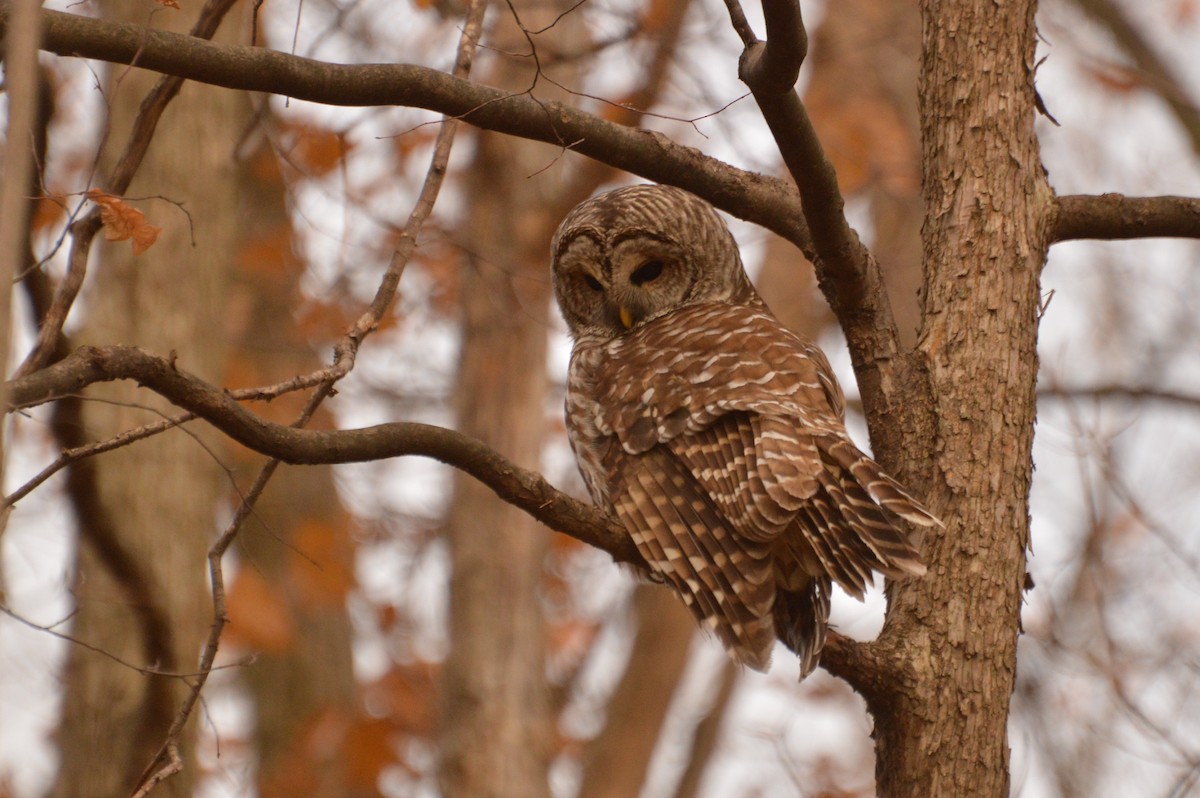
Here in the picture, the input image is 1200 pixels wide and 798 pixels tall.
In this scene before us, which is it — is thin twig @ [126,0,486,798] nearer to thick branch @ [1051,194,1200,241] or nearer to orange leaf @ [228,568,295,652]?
thick branch @ [1051,194,1200,241]

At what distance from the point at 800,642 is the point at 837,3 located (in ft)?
29.4

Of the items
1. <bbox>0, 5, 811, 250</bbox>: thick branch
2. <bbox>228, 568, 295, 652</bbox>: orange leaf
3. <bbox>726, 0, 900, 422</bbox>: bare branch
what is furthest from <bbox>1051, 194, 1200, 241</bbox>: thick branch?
<bbox>228, 568, 295, 652</bbox>: orange leaf

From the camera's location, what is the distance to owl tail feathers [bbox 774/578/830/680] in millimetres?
3725

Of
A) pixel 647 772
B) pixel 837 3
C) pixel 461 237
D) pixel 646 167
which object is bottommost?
pixel 646 167

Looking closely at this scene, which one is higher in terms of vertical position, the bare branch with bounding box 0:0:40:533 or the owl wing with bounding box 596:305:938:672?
the owl wing with bounding box 596:305:938:672

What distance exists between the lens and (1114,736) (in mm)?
6594

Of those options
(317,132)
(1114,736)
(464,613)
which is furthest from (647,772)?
(317,132)

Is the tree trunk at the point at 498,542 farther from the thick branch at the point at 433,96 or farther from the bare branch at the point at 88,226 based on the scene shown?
the thick branch at the point at 433,96

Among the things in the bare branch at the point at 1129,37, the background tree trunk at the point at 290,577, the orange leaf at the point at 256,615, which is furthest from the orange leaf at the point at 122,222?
the bare branch at the point at 1129,37

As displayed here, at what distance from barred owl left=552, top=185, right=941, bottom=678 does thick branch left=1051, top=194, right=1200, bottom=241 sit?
92 cm

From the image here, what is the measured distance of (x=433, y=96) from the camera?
3.11 m

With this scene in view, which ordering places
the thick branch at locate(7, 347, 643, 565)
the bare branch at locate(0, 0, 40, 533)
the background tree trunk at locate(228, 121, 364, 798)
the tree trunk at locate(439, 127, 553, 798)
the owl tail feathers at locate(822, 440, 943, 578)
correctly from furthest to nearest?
the background tree trunk at locate(228, 121, 364, 798), the tree trunk at locate(439, 127, 553, 798), the owl tail feathers at locate(822, 440, 943, 578), the thick branch at locate(7, 347, 643, 565), the bare branch at locate(0, 0, 40, 533)

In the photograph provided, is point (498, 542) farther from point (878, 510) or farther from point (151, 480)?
point (878, 510)

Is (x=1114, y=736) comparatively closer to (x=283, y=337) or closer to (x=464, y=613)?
(x=464, y=613)
